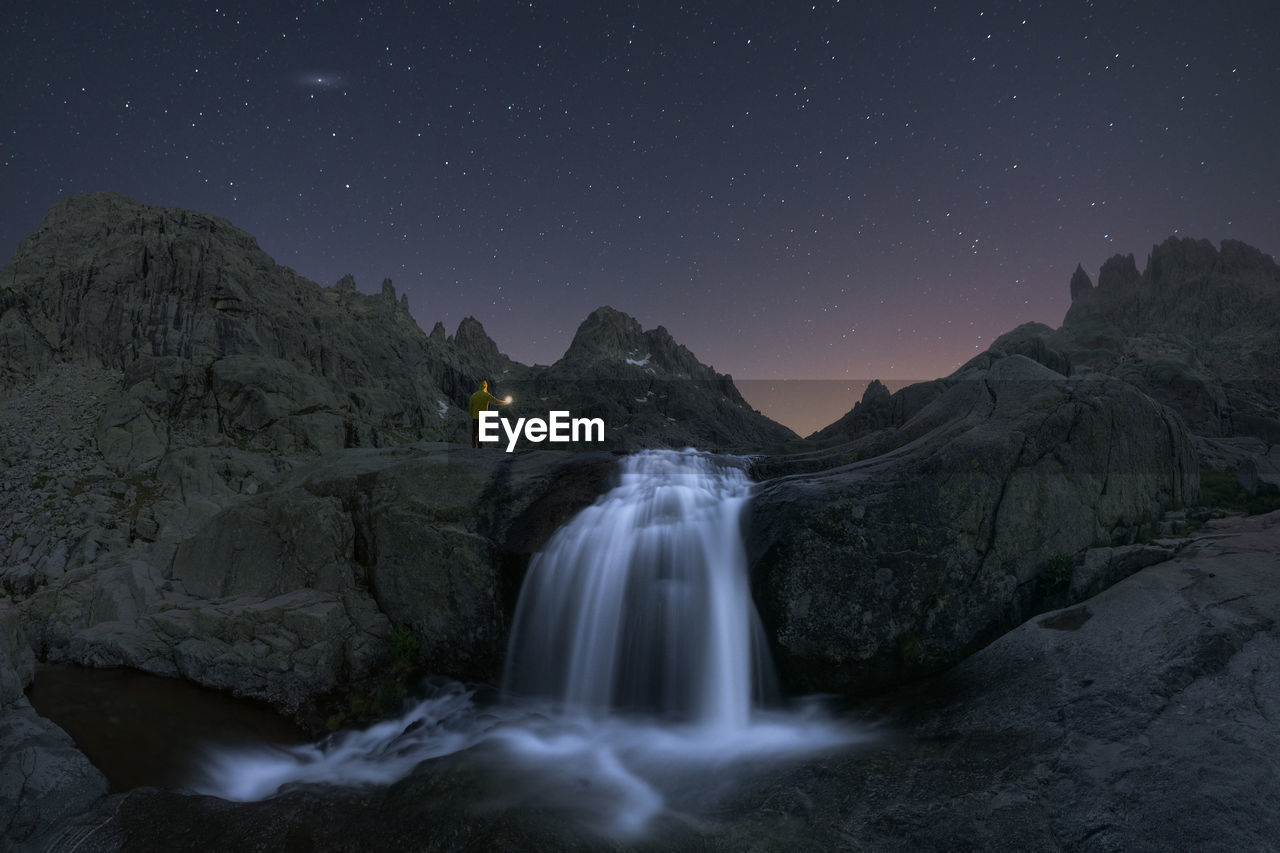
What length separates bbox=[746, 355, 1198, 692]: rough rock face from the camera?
1079 cm

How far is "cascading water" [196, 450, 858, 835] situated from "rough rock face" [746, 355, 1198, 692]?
128cm

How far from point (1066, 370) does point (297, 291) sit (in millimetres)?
112175

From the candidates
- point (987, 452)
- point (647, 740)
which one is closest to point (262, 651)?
point (647, 740)

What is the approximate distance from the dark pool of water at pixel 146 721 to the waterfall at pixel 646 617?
6397 mm

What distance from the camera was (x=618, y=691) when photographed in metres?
12.3

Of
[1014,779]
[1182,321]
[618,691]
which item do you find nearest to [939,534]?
[1014,779]

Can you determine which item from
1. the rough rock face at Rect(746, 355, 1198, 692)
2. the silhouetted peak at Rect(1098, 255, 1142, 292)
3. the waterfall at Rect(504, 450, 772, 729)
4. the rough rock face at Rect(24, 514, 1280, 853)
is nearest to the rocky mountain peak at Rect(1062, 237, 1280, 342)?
the silhouetted peak at Rect(1098, 255, 1142, 292)

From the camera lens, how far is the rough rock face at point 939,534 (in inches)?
425

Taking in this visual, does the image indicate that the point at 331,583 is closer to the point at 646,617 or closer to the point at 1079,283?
the point at 646,617

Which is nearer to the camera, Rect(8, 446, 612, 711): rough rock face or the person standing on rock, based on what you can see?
Rect(8, 446, 612, 711): rough rock face

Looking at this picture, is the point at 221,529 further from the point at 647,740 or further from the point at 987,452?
the point at 987,452

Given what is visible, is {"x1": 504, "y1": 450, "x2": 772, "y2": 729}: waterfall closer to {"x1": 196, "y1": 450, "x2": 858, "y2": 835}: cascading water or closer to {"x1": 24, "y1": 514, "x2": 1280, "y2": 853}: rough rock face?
{"x1": 196, "y1": 450, "x2": 858, "y2": 835}: cascading water

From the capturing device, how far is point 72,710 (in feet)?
39.8

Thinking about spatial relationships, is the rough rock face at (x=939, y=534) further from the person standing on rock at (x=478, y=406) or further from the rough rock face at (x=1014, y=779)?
the person standing on rock at (x=478, y=406)
